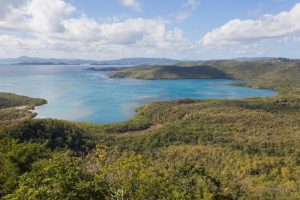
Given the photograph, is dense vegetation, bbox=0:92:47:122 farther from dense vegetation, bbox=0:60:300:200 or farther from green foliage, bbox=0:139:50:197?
green foliage, bbox=0:139:50:197

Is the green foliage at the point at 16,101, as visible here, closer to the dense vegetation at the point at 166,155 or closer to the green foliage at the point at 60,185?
the dense vegetation at the point at 166,155

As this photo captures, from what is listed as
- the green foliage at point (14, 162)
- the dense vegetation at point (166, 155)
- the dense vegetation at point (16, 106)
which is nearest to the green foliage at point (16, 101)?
the dense vegetation at point (16, 106)

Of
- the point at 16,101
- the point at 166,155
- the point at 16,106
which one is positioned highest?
the point at 16,101

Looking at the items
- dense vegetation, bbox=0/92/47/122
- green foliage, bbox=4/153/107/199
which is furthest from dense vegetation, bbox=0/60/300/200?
dense vegetation, bbox=0/92/47/122

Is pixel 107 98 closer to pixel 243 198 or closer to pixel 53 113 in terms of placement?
pixel 53 113

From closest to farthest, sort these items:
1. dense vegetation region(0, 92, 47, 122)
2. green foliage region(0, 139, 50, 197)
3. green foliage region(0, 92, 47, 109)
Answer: green foliage region(0, 139, 50, 197) → dense vegetation region(0, 92, 47, 122) → green foliage region(0, 92, 47, 109)

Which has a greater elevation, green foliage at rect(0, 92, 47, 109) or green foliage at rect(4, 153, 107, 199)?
green foliage at rect(4, 153, 107, 199)

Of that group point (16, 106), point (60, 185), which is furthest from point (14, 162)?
point (16, 106)

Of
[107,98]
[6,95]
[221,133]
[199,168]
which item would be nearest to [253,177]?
[199,168]

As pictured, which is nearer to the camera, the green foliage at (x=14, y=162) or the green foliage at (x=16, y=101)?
the green foliage at (x=14, y=162)

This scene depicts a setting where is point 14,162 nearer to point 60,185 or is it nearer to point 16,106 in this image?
point 60,185
